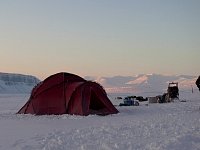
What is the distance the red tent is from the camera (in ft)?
63.0

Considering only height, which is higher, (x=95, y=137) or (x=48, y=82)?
(x=48, y=82)

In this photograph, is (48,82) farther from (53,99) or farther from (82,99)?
(82,99)

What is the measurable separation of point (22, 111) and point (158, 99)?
1383 cm

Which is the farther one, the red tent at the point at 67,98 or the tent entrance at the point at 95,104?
the tent entrance at the point at 95,104

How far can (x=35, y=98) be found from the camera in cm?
2031

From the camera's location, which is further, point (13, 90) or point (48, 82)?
point (13, 90)

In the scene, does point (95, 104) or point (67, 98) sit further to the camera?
point (95, 104)

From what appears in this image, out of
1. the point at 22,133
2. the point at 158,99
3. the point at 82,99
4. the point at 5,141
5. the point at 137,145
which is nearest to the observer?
the point at 137,145

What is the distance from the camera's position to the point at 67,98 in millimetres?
19531

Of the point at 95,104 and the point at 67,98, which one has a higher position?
the point at 67,98

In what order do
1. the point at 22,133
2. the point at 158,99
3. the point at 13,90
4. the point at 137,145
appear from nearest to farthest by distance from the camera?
the point at 137,145
the point at 22,133
the point at 158,99
the point at 13,90

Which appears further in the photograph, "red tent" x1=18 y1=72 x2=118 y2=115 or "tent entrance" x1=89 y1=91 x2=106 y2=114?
"tent entrance" x1=89 y1=91 x2=106 y2=114

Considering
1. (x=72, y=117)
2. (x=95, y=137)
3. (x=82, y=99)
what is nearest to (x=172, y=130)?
(x=95, y=137)

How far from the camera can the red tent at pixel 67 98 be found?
1919 cm
